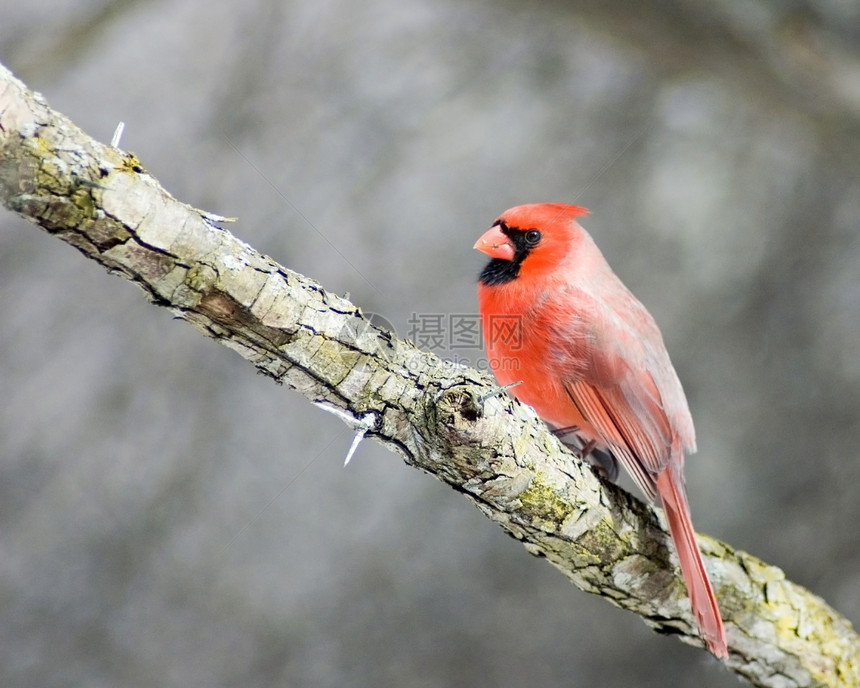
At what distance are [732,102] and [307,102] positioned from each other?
4.69ft

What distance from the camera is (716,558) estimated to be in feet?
5.89

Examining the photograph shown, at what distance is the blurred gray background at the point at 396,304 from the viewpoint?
2557 millimetres

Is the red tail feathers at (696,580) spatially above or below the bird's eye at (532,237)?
below

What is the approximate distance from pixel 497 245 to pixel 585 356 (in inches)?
13.2

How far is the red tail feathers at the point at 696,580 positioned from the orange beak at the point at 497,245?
65 centimetres

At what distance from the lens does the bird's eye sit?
6.11ft

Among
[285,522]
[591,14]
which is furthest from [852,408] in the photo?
[285,522]

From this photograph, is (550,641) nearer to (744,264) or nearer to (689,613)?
(689,613)

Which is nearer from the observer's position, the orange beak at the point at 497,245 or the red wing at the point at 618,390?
the red wing at the point at 618,390

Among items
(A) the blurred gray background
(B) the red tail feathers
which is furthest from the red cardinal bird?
(A) the blurred gray background

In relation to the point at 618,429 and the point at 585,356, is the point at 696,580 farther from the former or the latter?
the point at 585,356

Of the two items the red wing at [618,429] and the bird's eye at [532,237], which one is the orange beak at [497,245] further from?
the red wing at [618,429]

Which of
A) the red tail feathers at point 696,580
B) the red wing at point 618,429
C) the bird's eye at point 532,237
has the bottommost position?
the red tail feathers at point 696,580

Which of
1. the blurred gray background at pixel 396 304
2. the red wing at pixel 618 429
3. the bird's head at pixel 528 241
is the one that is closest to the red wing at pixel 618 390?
the red wing at pixel 618 429
